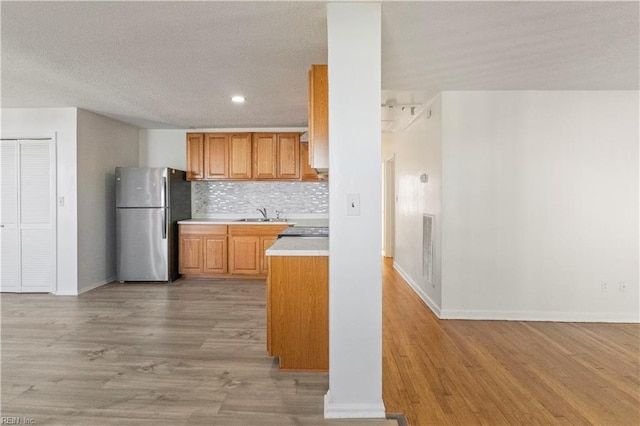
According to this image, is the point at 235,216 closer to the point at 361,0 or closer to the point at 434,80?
the point at 434,80

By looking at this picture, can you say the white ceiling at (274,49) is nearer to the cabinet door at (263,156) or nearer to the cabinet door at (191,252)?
the cabinet door at (263,156)

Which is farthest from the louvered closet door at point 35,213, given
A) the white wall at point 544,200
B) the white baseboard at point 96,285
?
the white wall at point 544,200

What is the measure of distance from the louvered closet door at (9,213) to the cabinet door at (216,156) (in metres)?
2.36

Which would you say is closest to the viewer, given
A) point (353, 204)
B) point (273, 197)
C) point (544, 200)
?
point (353, 204)

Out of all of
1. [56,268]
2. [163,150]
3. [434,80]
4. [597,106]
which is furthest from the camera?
[163,150]

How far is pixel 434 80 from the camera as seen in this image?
346 centimetres

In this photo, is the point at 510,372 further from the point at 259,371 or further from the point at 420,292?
the point at 420,292

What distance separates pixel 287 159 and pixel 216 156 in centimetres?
111

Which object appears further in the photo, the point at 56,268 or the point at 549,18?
the point at 56,268

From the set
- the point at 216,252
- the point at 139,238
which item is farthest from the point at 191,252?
the point at 139,238

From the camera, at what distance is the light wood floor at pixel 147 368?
2146 mm

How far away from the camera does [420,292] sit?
186 inches

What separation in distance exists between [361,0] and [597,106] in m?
3.07

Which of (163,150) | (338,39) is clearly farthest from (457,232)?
(163,150)
